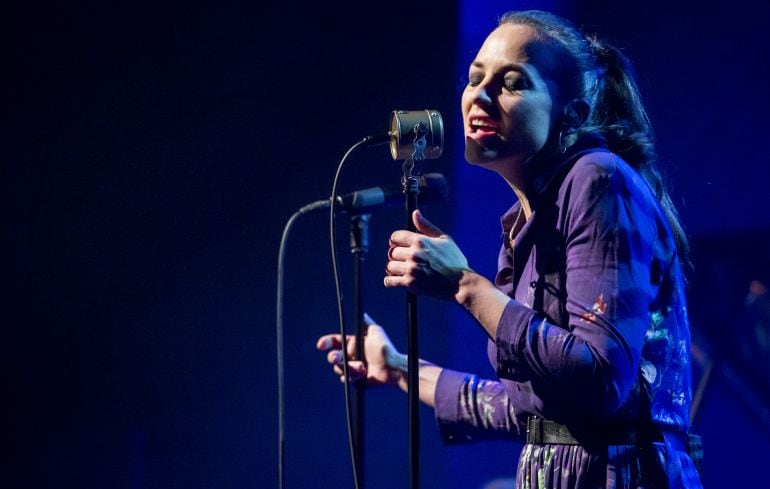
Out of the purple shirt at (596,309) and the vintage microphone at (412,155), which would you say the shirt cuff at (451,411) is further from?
the vintage microphone at (412,155)

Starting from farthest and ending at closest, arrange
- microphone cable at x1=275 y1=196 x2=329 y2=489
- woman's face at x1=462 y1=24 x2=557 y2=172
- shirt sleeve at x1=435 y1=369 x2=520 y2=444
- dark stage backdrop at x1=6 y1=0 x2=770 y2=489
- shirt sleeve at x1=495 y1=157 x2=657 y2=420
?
dark stage backdrop at x1=6 y1=0 x2=770 y2=489 < microphone cable at x1=275 y1=196 x2=329 y2=489 < shirt sleeve at x1=435 y1=369 x2=520 y2=444 < woman's face at x1=462 y1=24 x2=557 y2=172 < shirt sleeve at x1=495 y1=157 x2=657 y2=420

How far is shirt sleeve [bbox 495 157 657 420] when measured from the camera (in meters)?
1.26

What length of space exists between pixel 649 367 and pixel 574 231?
0.29m

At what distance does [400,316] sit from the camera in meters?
3.30

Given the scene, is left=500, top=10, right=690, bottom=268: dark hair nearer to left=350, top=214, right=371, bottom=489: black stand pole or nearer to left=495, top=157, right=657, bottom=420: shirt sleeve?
left=495, top=157, right=657, bottom=420: shirt sleeve

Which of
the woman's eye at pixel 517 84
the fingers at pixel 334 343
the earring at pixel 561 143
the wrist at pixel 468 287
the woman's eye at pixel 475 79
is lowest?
the fingers at pixel 334 343

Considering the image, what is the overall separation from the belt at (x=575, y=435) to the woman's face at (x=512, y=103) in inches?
20.5

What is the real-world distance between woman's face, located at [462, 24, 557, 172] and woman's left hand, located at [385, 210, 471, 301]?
0.28 metres

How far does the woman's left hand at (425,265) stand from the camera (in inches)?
54.0

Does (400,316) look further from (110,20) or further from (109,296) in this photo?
(110,20)

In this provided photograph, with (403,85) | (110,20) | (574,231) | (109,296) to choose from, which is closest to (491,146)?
(574,231)

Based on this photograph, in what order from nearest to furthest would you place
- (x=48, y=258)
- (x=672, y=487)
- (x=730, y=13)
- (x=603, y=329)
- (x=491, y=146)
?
(x=603, y=329) < (x=672, y=487) < (x=491, y=146) < (x=730, y=13) < (x=48, y=258)

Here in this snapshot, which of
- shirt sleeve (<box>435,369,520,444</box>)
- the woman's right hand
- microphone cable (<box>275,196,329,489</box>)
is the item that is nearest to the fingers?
the woman's right hand

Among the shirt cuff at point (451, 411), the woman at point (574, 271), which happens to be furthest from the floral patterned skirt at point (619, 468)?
the shirt cuff at point (451, 411)
